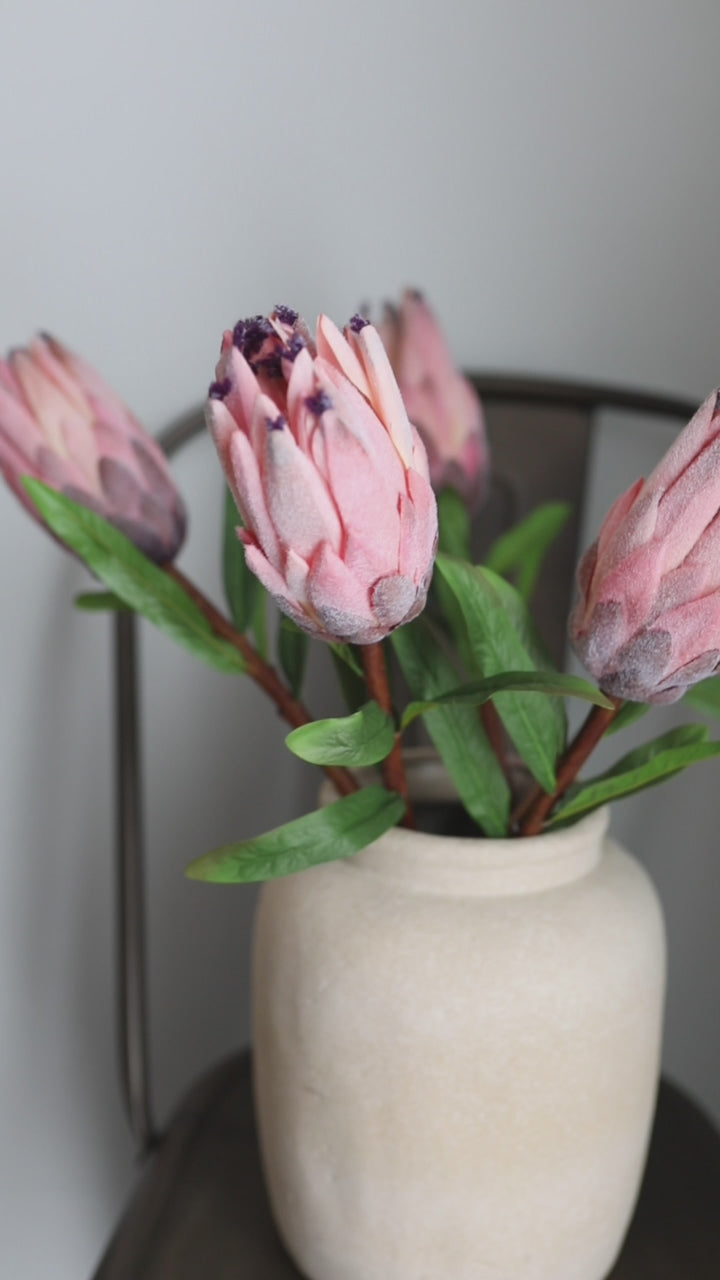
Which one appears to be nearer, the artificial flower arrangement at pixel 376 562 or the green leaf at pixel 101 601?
the artificial flower arrangement at pixel 376 562

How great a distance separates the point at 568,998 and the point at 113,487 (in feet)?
0.95

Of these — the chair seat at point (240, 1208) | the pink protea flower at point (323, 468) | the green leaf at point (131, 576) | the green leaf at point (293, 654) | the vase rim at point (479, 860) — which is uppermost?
the pink protea flower at point (323, 468)

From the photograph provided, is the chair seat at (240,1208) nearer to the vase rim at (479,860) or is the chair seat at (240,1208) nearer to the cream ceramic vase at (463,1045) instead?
the cream ceramic vase at (463,1045)

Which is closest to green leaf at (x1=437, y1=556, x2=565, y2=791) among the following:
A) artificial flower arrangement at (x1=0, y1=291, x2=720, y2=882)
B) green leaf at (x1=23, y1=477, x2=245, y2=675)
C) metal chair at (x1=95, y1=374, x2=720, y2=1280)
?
artificial flower arrangement at (x1=0, y1=291, x2=720, y2=882)

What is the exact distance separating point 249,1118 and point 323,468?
0.48 meters

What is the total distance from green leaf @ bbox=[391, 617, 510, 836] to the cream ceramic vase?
1.1 inches

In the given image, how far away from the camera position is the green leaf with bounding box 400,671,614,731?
1.37 ft

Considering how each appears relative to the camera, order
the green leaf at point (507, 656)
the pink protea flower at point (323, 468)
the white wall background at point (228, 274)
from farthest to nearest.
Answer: the white wall background at point (228, 274) → the green leaf at point (507, 656) → the pink protea flower at point (323, 468)

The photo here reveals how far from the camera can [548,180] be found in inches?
32.3

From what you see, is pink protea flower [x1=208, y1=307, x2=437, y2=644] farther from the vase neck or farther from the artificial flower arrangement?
the vase neck

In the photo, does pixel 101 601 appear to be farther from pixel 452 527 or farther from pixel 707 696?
pixel 707 696

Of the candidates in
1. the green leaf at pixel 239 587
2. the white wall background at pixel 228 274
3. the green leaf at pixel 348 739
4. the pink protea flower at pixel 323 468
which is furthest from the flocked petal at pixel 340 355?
the white wall background at pixel 228 274

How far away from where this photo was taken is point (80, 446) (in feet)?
1.76

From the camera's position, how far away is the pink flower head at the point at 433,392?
0.66 metres
